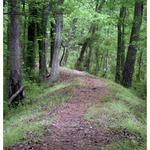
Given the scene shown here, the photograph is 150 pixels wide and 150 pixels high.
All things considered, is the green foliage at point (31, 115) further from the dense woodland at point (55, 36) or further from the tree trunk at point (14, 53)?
the dense woodland at point (55, 36)

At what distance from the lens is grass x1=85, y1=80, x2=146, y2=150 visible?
10977 mm

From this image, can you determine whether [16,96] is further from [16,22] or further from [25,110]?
[16,22]

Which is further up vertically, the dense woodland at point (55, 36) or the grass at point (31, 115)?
the dense woodland at point (55, 36)

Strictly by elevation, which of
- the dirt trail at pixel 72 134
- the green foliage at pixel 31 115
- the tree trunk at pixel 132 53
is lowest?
the green foliage at pixel 31 115

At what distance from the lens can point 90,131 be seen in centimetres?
1202

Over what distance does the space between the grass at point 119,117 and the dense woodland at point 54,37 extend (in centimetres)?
253

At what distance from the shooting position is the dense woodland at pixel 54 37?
16203 millimetres

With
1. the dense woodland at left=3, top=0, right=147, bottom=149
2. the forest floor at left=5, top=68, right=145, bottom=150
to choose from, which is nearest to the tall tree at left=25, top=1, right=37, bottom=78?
the dense woodland at left=3, top=0, right=147, bottom=149

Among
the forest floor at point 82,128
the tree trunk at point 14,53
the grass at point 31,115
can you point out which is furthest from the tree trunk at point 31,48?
the forest floor at point 82,128

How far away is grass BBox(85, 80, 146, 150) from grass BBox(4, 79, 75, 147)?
1.67m

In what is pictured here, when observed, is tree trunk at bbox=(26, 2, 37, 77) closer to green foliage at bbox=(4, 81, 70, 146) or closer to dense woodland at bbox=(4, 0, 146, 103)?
dense woodland at bbox=(4, 0, 146, 103)

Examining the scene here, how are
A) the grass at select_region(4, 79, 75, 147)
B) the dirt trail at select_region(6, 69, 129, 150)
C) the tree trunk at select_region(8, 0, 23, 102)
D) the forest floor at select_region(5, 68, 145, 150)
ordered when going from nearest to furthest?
the dirt trail at select_region(6, 69, 129, 150), the forest floor at select_region(5, 68, 145, 150), the grass at select_region(4, 79, 75, 147), the tree trunk at select_region(8, 0, 23, 102)

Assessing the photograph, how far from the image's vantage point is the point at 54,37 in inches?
1071

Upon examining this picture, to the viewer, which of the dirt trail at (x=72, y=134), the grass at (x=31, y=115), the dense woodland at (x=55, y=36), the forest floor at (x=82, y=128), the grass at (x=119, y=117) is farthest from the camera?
the dense woodland at (x=55, y=36)
